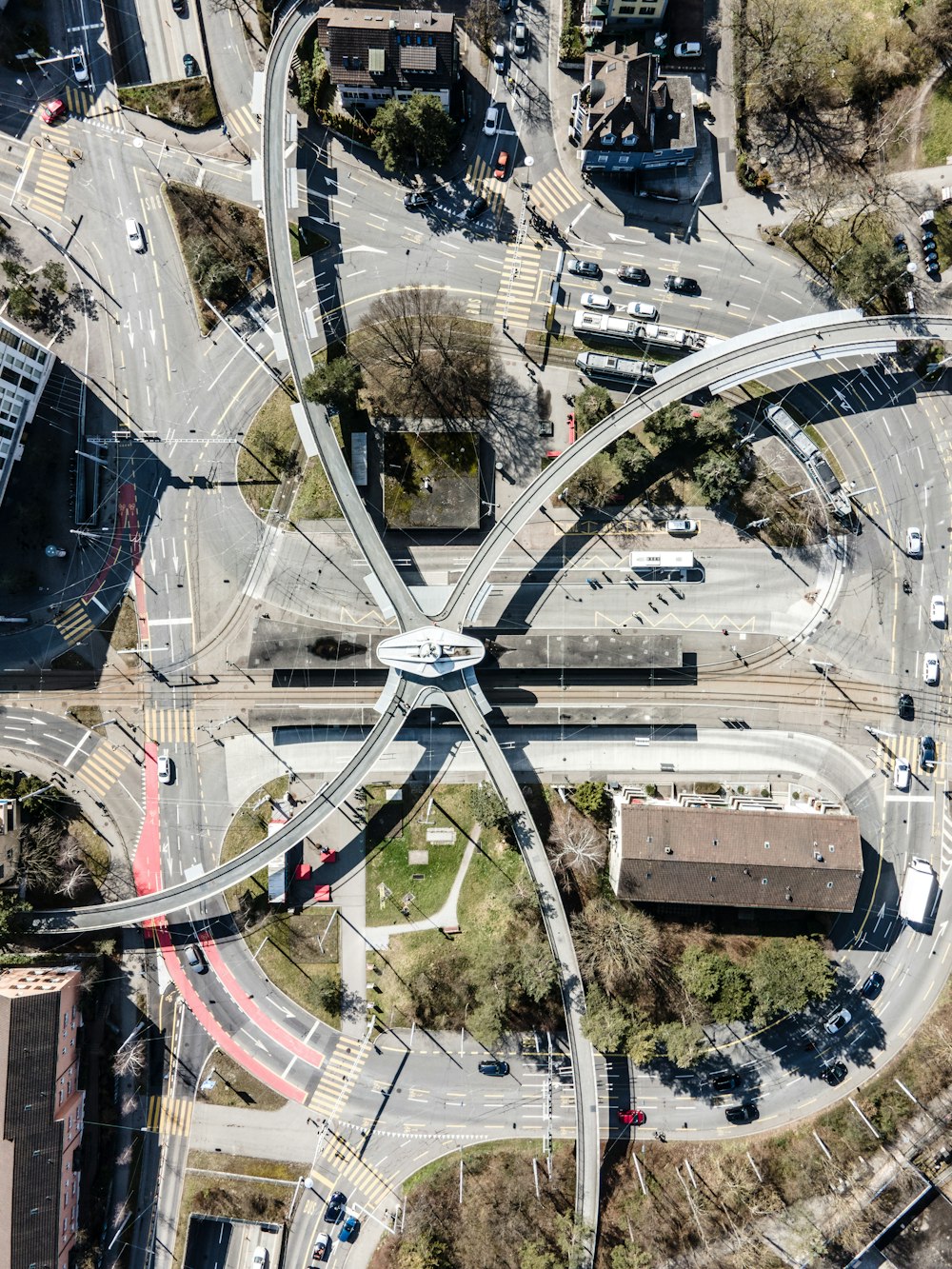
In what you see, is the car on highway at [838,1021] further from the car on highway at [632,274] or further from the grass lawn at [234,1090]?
the car on highway at [632,274]

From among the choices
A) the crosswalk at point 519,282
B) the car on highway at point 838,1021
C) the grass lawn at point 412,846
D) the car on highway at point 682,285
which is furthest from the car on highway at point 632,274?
the car on highway at point 838,1021

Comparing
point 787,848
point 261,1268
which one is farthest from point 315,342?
point 261,1268

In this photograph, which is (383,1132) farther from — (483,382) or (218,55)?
(218,55)

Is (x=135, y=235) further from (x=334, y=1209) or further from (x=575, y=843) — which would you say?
(x=334, y=1209)

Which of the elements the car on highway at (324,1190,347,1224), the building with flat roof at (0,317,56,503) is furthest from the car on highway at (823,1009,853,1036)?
the building with flat roof at (0,317,56,503)

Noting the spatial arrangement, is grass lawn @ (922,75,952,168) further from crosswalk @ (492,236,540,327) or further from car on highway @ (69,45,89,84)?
car on highway @ (69,45,89,84)

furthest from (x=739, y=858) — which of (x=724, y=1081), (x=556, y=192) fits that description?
(x=556, y=192)
